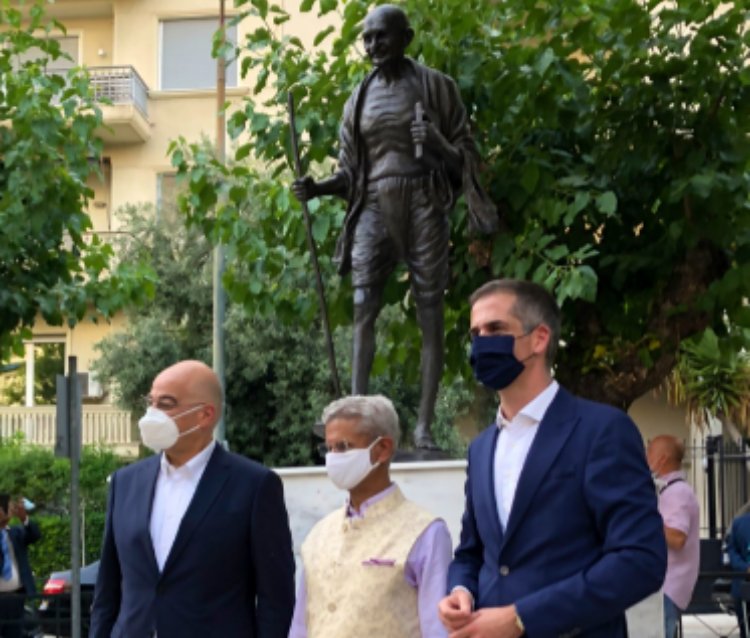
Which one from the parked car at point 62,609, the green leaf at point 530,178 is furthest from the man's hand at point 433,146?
the parked car at point 62,609

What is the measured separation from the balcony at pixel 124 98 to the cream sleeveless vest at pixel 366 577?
26.9 meters

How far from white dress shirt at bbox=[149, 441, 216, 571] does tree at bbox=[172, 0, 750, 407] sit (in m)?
5.75

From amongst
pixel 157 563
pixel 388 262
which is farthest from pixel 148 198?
pixel 157 563

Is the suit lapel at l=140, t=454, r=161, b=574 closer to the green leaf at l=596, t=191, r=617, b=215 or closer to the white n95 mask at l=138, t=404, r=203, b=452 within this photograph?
the white n95 mask at l=138, t=404, r=203, b=452

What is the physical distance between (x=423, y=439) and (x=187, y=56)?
2597 centimetres

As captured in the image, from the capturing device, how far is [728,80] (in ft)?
37.6

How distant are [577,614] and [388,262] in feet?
14.5

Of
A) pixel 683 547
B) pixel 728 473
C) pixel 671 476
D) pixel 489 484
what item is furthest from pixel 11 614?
pixel 728 473

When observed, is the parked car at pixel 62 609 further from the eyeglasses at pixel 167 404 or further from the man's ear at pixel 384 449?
the man's ear at pixel 384 449

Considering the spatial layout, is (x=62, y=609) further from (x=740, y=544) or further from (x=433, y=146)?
(x=433, y=146)

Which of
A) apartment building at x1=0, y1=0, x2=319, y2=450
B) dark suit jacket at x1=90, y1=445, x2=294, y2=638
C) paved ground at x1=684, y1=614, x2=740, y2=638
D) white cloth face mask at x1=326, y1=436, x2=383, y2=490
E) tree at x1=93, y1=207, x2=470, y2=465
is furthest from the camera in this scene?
apartment building at x1=0, y1=0, x2=319, y2=450

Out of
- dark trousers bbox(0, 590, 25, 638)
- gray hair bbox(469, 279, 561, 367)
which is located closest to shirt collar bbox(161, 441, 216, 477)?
gray hair bbox(469, 279, 561, 367)

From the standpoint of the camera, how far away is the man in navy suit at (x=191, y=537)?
5.11m

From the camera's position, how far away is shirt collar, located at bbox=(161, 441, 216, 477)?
5.29 m
